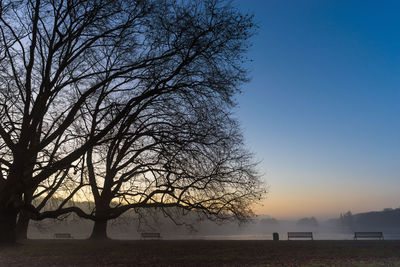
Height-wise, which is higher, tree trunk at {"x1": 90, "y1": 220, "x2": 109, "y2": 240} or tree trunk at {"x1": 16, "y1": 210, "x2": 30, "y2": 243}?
tree trunk at {"x1": 16, "y1": 210, "x2": 30, "y2": 243}

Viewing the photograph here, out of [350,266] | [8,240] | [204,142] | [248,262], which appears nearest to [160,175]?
[204,142]

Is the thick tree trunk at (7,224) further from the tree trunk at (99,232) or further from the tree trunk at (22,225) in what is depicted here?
the tree trunk at (99,232)

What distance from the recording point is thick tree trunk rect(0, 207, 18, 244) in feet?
43.4

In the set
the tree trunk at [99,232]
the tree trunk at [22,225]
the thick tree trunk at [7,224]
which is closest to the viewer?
the thick tree trunk at [7,224]

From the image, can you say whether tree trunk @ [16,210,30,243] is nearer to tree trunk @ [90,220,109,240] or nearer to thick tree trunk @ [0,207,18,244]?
tree trunk @ [90,220,109,240]

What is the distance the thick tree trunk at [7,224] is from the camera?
1323cm

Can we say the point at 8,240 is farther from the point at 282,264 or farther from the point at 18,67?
the point at 282,264

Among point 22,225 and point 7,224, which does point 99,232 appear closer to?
point 22,225

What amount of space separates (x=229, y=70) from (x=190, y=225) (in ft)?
27.4

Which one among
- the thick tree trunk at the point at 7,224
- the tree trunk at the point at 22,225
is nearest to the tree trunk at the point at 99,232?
the tree trunk at the point at 22,225

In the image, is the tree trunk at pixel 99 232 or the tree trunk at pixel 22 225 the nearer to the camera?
the tree trunk at pixel 22 225

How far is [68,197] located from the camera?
15.9 meters

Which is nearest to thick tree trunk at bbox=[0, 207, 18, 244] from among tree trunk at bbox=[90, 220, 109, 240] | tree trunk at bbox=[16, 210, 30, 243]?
tree trunk at bbox=[16, 210, 30, 243]

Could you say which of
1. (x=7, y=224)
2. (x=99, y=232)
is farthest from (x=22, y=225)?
(x=7, y=224)
